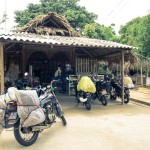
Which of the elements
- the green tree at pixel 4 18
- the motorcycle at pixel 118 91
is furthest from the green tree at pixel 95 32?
the motorcycle at pixel 118 91

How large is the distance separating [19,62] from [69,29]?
3484 mm

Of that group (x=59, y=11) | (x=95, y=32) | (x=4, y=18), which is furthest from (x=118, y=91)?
(x=59, y=11)

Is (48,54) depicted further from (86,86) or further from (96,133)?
(96,133)

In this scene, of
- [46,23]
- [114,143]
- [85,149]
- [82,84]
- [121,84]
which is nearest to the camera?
[85,149]

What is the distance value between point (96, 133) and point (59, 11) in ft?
79.6

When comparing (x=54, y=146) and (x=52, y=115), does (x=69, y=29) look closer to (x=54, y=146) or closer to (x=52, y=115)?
(x=52, y=115)

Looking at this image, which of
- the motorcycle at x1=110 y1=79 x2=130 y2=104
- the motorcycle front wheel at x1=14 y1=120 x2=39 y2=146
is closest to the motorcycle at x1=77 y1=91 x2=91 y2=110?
the motorcycle at x1=110 y1=79 x2=130 y2=104

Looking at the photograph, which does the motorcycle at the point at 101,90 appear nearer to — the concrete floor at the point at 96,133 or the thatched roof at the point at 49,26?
the concrete floor at the point at 96,133

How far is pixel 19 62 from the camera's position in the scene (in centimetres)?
1326

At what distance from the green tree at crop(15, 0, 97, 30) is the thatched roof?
11.5 m

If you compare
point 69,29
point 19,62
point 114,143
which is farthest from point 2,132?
point 69,29

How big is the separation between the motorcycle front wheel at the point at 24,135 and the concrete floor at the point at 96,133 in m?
0.11

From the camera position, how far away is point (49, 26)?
1457 centimetres

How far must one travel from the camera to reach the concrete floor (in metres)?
5.00
